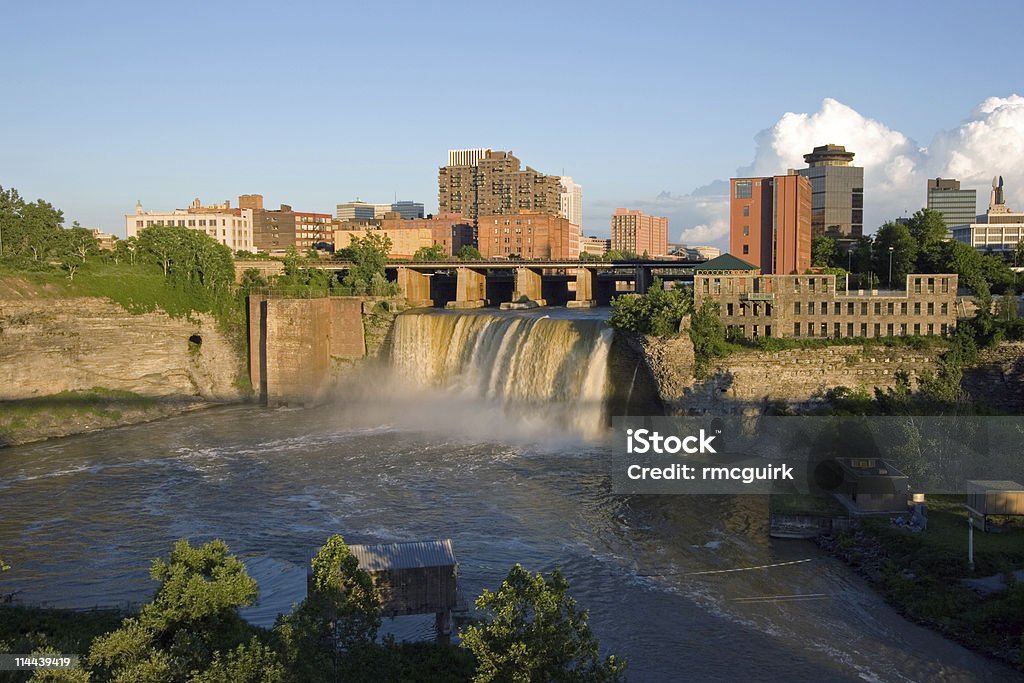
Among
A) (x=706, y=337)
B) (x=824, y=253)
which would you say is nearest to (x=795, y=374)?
(x=706, y=337)

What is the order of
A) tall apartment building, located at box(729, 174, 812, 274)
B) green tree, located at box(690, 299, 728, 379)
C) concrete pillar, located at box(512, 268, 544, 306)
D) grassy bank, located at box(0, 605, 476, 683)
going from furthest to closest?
concrete pillar, located at box(512, 268, 544, 306) → tall apartment building, located at box(729, 174, 812, 274) → green tree, located at box(690, 299, 728, 379) → grassy bank, located at box(0, 605, 476, 683)

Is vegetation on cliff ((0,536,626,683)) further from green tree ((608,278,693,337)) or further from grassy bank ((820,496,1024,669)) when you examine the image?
green tree ((608,278,693,337))

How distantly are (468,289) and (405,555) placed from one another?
6151 centimetres

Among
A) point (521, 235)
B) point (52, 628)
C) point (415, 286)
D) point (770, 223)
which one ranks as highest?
point (521, 235)

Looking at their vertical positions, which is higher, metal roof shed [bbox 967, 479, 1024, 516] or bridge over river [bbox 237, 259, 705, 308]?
bridge over river [bbox 237, 259, 705, 308]

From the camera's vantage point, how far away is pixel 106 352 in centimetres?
5819

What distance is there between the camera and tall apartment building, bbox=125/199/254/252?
6078 inches

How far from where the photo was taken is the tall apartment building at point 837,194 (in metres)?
146

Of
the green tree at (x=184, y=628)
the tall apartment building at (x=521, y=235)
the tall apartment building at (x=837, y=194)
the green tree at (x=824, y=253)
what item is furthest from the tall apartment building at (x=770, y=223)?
the tall apartment building at (x=837, y=194)

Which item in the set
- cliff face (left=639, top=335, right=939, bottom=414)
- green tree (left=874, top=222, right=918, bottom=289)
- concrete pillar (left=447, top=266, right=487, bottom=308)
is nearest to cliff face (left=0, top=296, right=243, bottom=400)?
concrete pillar (left=447, top=266, right=487, bottom=308)

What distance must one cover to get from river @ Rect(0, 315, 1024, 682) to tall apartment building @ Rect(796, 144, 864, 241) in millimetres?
105303

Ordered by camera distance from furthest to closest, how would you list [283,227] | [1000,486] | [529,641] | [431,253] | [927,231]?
[283,227], [431,253], [927,231], [1000,486], [529,641]

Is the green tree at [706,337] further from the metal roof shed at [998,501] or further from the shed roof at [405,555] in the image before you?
the shed roof at [405,555]

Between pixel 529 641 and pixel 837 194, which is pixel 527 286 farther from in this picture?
pixel 837 194
